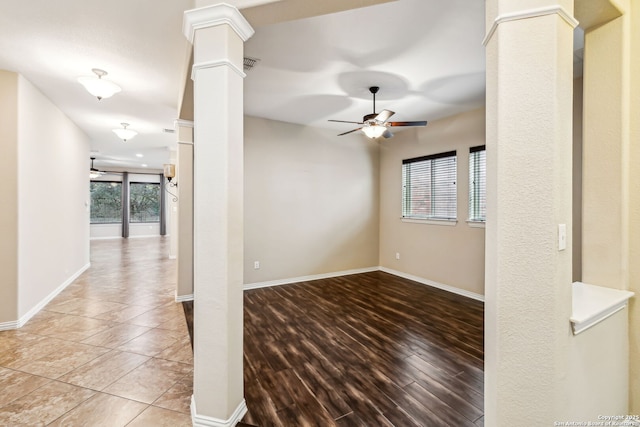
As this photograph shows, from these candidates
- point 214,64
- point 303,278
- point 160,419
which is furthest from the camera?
point 303,278

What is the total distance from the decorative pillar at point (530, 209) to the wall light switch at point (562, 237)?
0.01 metres

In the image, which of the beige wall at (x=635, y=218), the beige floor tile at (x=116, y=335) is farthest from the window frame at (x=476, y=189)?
the beige floor tile at (x=116, y=335)

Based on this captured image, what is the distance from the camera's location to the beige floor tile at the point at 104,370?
219cm

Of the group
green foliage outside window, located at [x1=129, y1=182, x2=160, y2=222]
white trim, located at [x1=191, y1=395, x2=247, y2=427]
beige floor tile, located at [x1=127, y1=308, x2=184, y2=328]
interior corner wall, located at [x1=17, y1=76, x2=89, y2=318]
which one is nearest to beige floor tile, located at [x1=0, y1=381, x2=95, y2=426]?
white trim, located at [x1=191, y1=395, x2=247, y2=427]

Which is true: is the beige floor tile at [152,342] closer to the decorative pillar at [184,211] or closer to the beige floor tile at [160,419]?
the beige floor tile at [160,419]

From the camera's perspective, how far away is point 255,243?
15.5 feet

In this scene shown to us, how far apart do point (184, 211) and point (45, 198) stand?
1.79 meters

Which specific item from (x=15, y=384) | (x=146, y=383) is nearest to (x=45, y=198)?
(x=15, y=384)

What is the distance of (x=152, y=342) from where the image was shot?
9.43ft

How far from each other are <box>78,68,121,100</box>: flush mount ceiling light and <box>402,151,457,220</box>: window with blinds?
4513 mm

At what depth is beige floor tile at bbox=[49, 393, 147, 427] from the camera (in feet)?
5.86

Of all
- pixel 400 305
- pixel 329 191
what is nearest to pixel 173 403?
pixel 400 305

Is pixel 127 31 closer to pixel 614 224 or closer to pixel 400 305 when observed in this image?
pixel 614 224

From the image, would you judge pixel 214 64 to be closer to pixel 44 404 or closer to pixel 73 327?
pixel 44 404
